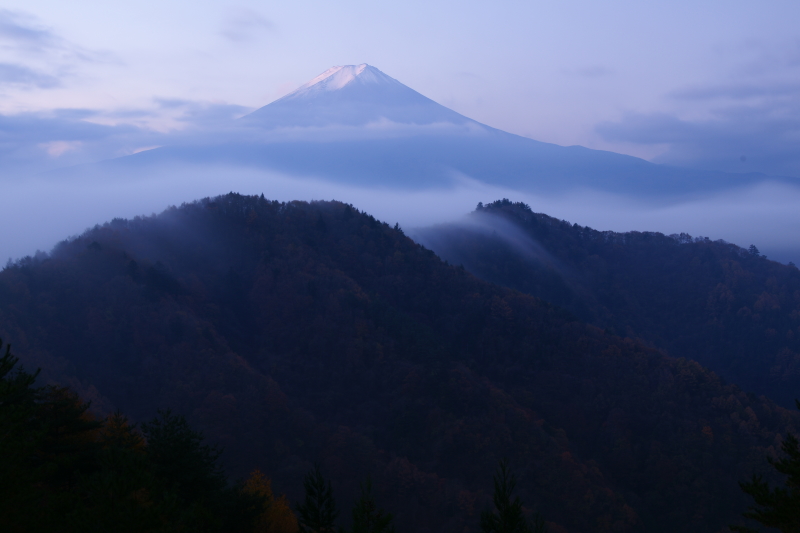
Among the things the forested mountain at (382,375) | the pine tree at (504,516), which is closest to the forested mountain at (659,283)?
the forested mountain at (382,375)

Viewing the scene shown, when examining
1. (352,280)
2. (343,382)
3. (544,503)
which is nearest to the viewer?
(544,503)

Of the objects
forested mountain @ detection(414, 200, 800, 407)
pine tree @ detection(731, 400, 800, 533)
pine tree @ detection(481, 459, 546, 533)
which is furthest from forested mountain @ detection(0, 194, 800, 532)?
pine tree @ detection(731, 400, 800, 533)

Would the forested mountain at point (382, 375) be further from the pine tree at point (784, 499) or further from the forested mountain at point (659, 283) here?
the pine tree at point (784, 499)

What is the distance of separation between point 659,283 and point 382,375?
65.6m

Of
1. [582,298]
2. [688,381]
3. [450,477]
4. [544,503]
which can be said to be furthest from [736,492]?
[582,298]

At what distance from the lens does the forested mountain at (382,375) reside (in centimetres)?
4347

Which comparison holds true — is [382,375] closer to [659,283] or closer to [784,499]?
[784,499]

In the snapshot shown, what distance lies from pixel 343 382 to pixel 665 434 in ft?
104

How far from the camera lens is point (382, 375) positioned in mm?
53562

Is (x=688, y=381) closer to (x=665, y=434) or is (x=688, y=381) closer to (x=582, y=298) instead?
(x=665, y=434)

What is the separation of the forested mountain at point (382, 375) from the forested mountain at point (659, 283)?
25.9 m

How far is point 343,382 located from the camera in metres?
54.5

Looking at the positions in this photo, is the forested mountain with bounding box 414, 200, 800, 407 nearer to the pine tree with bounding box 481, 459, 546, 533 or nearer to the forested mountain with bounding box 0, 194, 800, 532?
the forested mountain with bounding box 0, 194, 800, 532

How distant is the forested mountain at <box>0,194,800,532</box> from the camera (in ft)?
143
